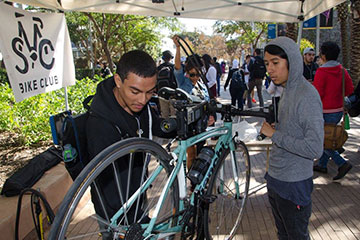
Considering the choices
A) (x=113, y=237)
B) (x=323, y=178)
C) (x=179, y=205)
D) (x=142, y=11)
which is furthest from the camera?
(x=142, y=11)

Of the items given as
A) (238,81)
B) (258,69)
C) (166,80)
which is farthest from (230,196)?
(258,69)

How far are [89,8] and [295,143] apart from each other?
4.29 m

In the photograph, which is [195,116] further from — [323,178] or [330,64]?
[323,178]

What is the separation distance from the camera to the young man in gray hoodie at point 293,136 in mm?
1962

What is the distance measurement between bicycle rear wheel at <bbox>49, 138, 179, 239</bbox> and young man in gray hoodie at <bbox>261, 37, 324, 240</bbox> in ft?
2.49

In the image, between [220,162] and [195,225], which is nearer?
[195,225]

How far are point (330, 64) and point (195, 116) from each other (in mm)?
3182

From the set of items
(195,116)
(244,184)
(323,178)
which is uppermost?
(195,116)

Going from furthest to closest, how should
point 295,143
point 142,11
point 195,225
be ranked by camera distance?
point 142,11 → point 195,225 → point 295,143

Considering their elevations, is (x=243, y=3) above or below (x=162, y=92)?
above

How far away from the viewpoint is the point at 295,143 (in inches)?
78.4

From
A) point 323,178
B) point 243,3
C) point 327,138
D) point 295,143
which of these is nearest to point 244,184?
point 295,143

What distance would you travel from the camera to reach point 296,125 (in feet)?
6.75

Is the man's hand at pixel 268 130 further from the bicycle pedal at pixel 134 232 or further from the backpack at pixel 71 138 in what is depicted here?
the backpack at pixel 71 138
